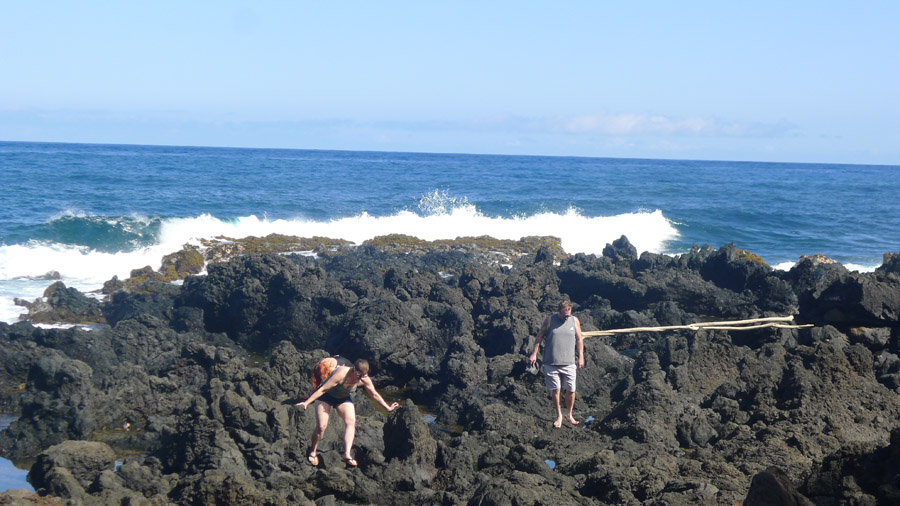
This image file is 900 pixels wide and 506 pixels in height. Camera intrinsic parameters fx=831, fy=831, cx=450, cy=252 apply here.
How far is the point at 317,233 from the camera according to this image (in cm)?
2742

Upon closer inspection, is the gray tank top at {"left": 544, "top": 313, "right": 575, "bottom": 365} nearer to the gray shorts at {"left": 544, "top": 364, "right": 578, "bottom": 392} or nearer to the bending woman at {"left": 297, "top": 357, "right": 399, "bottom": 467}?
the gray shorts at {"left": 544, "top": 364, "right": 578, "bottom": 392}

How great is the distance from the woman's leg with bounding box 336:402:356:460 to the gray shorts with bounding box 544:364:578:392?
2.39m

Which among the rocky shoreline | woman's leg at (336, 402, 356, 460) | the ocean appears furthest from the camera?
the ocean

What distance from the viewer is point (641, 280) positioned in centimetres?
1466

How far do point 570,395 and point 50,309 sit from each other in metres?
9.88

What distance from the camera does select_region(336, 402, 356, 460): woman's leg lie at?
7.39m

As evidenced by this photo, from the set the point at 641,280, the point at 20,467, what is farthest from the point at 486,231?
the point at 20,467

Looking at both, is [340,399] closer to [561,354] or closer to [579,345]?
[561,354]

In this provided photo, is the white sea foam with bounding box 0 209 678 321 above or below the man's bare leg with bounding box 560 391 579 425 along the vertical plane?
below

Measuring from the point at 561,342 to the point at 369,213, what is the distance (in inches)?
1014

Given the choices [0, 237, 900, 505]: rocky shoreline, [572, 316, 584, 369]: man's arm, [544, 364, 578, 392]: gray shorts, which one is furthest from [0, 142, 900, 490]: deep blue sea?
[572, 316, 584, 369]: man's arm

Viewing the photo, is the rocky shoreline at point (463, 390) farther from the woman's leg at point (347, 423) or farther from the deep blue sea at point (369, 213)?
the deep blue sea at point (369, 213)

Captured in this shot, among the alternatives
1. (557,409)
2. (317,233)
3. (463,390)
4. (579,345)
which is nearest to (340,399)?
(557,409)

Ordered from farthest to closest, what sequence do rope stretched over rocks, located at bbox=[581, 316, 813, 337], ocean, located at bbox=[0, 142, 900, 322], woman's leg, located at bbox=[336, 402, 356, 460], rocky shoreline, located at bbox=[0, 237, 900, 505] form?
ocean, located at bbox=[0, 142, 900, 322] < rope stretched over rocks, located at bbox=[581, 316, 813, 337] < woman's leg, located at bbox=[336, 402, 356, 460] < rocky shoreline, located at bbox=[0, 237, 900, 505]
